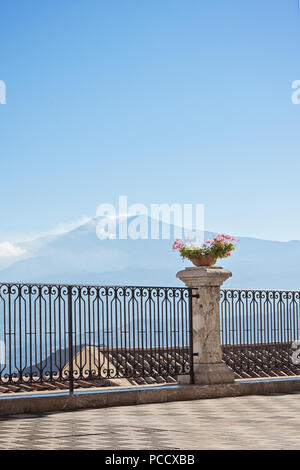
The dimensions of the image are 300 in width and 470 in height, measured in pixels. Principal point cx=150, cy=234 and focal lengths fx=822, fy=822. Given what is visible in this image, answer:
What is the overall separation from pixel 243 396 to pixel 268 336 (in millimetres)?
2195

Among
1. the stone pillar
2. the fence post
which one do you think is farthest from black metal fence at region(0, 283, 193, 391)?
the stone pillar

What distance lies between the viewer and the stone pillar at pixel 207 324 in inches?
524

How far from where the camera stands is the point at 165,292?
13047 millimetres

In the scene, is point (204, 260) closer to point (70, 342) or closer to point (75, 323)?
point (75, 323)

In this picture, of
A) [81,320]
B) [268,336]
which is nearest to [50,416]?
[81,320]

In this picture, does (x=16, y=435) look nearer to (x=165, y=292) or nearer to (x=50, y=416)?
(x=50, y=416)

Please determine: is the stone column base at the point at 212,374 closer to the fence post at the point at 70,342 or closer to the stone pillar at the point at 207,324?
the stone pillar at the point at 207,324

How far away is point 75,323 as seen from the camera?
11.9 meters

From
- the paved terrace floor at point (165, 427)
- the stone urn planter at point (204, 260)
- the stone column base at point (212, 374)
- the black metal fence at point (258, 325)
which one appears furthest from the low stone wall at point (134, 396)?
the stone urn planter at point (204, 260)

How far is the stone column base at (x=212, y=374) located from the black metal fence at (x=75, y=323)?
16 centimetres

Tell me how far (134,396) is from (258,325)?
3.66m

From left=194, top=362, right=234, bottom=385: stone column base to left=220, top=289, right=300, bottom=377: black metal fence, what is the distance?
2.09 ft

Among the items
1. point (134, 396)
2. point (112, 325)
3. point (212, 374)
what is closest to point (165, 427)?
point (134, 396)

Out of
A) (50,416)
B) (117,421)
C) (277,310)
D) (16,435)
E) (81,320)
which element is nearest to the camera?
(16,435)
